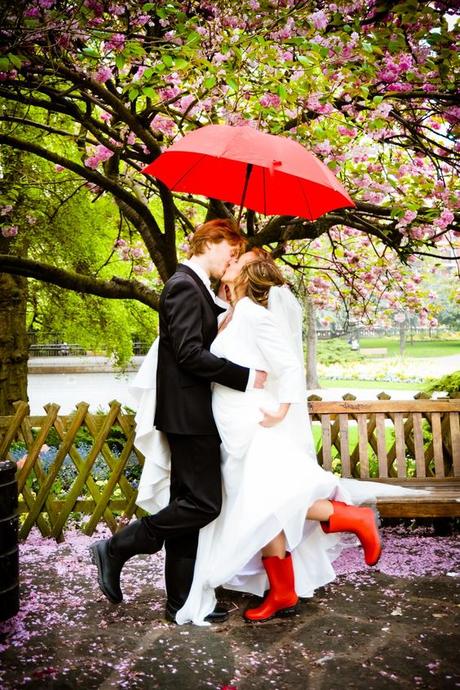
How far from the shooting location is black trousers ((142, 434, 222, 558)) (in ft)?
11.7

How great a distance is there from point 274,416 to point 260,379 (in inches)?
8.8

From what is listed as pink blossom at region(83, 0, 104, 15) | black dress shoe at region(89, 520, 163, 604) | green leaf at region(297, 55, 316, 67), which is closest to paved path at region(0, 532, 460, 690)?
black dress shoe at region(89, 520, 163, 604)

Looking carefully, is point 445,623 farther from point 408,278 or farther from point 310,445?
point 408,278

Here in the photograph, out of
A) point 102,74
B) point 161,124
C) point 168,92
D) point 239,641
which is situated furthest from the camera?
point 161,124

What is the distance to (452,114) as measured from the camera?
4.82 meters

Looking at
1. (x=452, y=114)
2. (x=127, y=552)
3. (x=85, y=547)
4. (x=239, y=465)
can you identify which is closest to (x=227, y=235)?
(x=239, y=465)

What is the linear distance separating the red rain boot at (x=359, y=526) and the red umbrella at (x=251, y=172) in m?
1.70

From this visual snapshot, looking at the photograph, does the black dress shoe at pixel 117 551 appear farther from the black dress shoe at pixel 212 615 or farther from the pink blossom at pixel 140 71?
the pink blossom at pixel 140 71

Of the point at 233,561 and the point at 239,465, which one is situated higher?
the point at 239,465

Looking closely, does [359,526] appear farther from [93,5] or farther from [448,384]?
[93,5]

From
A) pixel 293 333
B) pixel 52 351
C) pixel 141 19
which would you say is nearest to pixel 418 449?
pixel 293 333

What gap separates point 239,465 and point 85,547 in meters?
2.00

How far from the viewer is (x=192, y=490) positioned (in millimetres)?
3561

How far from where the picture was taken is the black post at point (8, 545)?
137 inches
